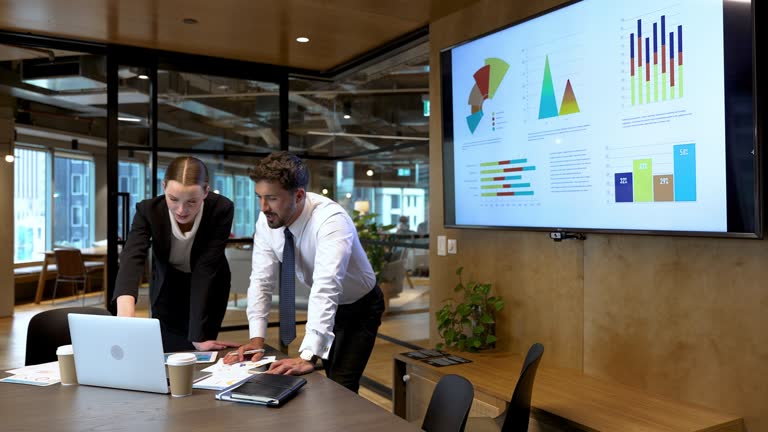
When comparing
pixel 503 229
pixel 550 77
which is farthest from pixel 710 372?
pixel 550 77

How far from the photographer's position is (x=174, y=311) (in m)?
3.04

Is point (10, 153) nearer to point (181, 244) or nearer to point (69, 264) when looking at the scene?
point (69, 264)

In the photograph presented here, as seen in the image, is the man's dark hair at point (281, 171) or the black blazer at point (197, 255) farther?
the black blazer at point (197, 255)

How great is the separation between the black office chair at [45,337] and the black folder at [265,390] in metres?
1.15

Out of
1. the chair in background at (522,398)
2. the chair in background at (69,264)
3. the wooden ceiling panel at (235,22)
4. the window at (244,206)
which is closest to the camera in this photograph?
the chair in background at (522,398)

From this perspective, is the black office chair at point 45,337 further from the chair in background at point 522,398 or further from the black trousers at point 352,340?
the chair in background at point 522,398

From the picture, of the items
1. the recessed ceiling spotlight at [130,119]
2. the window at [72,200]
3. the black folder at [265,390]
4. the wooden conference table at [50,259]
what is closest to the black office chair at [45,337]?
the black folder at [265,390]

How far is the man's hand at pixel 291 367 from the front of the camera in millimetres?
2137

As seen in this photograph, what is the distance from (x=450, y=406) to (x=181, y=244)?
153 cm

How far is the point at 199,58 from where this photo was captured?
5.53 m

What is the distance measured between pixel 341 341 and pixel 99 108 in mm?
8282

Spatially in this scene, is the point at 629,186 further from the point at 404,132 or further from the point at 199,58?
the point at 199,58

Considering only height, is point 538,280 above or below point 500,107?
below

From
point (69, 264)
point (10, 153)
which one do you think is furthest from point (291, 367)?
point (69, 264)
